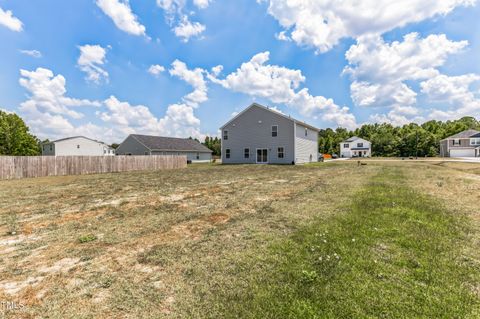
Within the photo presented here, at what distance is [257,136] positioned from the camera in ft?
88.9

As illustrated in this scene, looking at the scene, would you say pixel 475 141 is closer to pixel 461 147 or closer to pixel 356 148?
pixel 461 147

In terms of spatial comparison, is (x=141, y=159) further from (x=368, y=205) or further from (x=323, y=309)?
(x=323, y=309)

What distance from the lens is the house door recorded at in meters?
26.9

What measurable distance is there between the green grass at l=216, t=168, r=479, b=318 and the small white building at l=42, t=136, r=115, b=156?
47424 millimetres

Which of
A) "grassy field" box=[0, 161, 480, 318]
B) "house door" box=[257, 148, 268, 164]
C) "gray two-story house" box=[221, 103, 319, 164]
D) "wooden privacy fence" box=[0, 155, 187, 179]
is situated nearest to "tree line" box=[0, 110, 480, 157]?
"gray two-story house" box=[221, 103, 319, 164]

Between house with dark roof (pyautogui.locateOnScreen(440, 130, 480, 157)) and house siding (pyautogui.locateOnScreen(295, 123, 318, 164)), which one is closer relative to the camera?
house siding (pyautogui.locateOnScreen(295, 123, 318, 164))

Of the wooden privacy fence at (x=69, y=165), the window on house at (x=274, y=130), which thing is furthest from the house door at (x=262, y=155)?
the wooden privacy fence at (x=69, y=165)

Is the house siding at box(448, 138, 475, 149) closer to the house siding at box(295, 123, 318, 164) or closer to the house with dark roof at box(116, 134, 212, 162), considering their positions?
the house siding at box(295, 123, 318, 164)

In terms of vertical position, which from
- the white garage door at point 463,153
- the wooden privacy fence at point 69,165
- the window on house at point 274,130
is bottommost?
the wooden privacy fence at point 69,165

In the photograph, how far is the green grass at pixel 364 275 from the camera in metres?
2.43

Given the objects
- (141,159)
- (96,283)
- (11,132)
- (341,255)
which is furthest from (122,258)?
(11,132)

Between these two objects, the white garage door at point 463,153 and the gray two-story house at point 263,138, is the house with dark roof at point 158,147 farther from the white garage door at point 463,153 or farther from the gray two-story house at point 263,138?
the white garage door at point 463,153

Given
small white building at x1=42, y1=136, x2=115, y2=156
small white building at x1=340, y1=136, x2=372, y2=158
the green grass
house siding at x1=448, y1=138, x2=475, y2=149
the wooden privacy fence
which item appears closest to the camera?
the green grass

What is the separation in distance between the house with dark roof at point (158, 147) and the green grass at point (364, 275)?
110 ft
